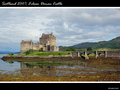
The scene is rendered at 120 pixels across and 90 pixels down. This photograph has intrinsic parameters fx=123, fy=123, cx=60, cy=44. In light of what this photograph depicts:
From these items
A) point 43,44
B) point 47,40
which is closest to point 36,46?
point 43,44

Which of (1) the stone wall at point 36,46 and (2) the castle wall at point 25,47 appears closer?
(2) the castle wall at point 25,47

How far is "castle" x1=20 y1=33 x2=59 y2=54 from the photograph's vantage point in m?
52.4

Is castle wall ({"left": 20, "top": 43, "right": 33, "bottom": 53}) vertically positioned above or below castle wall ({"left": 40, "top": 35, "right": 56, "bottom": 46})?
below

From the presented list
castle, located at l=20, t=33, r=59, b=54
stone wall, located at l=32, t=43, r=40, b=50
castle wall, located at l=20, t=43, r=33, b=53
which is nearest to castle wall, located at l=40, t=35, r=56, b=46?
castle, located at l=20, t=33, r=59, b=54

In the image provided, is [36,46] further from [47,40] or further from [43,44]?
[47,40]

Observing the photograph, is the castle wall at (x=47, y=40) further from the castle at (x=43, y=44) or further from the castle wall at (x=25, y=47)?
the castle wall at (x=25, y=47)

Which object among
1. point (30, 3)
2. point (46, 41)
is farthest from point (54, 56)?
point (30, 3)

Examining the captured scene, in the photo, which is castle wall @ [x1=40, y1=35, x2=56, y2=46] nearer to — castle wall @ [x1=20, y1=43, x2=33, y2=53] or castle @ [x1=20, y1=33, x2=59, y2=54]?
castle @ [x1=20, y1=33, x2=59, y2=54]

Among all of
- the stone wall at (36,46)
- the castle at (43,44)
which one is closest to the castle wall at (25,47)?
the castle at (43,44)

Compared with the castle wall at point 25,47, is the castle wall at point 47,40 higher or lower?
higher

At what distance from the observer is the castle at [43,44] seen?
172ft

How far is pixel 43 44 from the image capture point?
56.1 meters

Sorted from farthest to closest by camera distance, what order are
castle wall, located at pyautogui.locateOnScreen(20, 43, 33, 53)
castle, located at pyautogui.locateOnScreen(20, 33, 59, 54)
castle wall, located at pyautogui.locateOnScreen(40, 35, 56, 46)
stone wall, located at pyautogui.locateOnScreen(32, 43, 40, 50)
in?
castle wall, located at pyautogui.locateOnScreen(40, 35, 56, 46), stone wall, located at pyautogui.locateOnScreen(32, 43, 40, 50), castle, located at pyautogui.locateOnScreen(20, 33, 59, 54), castle wall, located at pyautogui.locateOnScreen(20, 43, 33, 53)
